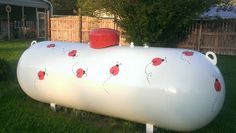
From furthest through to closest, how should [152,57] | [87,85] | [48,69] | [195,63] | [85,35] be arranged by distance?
[85,35] → [48,69] → [87,85] → [152,57] → [195,63]

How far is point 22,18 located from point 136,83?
85.3ft

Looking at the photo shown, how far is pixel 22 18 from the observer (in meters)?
29.4

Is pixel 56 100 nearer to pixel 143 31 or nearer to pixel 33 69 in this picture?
pixel 33 69

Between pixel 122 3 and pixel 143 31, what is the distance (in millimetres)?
1597

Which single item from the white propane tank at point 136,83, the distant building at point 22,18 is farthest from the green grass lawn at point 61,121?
the distant building at point 22,18

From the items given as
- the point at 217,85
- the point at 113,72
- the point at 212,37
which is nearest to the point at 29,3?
the point at 212,37

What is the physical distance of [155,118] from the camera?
5047 millimetres

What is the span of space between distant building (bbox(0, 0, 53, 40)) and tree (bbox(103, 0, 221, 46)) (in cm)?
1179

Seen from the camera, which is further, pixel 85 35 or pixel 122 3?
pixel 85 35

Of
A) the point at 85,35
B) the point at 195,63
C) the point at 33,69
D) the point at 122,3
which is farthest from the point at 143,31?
the point at 195,63

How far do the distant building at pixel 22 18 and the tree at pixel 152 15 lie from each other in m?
11.8

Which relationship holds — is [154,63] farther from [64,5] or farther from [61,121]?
[64,5]

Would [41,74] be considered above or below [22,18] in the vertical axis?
below

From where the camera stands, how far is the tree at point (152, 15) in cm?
1442
